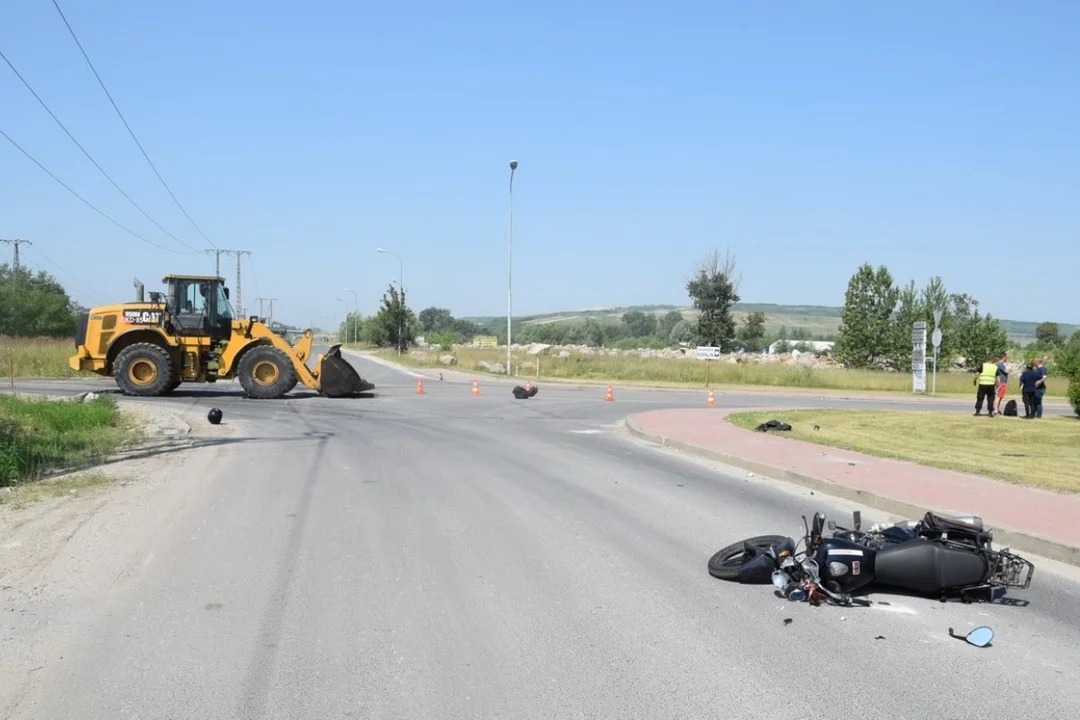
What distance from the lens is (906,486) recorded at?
1119 centimetres

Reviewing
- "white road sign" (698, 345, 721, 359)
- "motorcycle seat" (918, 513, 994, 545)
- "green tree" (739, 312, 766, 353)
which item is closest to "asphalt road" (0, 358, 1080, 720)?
"motorcycle seat" (918, 513, 994, 545)

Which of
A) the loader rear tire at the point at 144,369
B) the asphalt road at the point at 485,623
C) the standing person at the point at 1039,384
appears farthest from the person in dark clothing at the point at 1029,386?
the loader rear tire at the point at 144,369

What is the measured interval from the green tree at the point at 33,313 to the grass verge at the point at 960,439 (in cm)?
5113

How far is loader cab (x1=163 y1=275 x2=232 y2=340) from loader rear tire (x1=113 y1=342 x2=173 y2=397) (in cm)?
101

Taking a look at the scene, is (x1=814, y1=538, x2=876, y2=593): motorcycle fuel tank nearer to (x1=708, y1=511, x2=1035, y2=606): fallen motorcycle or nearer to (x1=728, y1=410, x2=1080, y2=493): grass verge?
(x1=708, y1=511, x2=1035, y2=606): fallen motorcycle

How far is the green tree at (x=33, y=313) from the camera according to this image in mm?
56406

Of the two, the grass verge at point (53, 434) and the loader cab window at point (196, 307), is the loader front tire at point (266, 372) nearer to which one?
the loader cab window at point (196, 307)

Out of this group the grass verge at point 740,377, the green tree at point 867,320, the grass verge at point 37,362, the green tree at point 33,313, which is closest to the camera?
the grass verge at point 37,362

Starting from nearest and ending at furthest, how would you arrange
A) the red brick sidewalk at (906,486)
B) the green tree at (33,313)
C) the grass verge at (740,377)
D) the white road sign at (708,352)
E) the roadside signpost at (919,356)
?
1. the red brick sidewalk at (906,486)
2. the white road sign at (708,352)
3. the roadside signpost at (919,356)
4. the grass verge at (740,377)
5. the green tree at (33,313)

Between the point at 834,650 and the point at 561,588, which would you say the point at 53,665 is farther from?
the point at 834,650

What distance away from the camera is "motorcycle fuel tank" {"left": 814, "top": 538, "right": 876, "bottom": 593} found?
20.7 ft

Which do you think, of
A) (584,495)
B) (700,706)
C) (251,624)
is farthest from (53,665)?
(584,495)

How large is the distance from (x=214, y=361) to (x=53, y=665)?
72.0 feet

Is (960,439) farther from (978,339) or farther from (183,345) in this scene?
(978,339)
